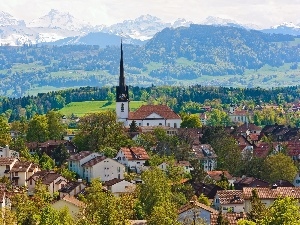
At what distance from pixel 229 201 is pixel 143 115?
2590 inches

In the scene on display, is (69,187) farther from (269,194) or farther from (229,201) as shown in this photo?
(269,194)

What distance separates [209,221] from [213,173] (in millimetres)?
29466

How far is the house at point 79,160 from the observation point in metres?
92.2

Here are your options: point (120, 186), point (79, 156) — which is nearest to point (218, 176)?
point (79, 156)

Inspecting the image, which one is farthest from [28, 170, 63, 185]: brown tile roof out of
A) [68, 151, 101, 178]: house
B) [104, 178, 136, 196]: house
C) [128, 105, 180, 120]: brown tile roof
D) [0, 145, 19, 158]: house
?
[128, 105, 180, 120]: brown tile roof

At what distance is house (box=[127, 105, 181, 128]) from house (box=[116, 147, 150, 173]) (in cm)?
3981

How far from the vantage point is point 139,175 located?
296 feet

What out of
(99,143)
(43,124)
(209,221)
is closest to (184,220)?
Result: (209,221)

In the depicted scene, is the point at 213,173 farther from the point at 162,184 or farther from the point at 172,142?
the point at 162,184

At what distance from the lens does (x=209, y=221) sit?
65750 mm

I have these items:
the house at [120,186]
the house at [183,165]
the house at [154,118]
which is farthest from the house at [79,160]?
the house at [154,118]

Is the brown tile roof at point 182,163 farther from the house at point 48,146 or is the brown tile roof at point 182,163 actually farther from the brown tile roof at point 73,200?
the brown tile roof at point 73,200

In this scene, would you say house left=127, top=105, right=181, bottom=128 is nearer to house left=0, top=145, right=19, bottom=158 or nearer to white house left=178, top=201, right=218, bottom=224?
house left=0, top=145, right=19, bottom=158

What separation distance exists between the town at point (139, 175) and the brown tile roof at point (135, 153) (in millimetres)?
208
